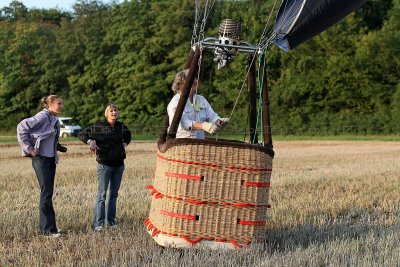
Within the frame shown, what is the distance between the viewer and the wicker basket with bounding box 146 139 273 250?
17.6 feet

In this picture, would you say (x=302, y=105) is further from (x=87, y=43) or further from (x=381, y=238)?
(x=381, y=238)

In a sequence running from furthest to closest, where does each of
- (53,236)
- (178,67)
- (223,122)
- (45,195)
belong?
(178,67)
(45,195)
(53,236)
(223,122)

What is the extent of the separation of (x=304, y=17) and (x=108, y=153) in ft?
9.30

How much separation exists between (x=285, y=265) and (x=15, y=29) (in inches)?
2183

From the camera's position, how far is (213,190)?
5.38 meters

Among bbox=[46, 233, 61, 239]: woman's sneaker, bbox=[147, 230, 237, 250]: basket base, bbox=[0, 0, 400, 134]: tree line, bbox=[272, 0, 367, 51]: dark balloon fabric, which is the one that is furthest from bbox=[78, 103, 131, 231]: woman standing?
bbox=[0, 0, 400, 134]: tree line

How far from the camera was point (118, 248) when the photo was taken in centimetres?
563

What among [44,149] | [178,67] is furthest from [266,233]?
[178,67]

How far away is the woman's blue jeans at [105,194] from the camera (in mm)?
6957

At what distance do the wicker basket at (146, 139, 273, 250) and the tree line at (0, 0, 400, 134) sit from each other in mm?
33134

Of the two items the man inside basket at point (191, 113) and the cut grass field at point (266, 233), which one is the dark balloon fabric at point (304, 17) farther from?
the cut grass field at point (266, 233)

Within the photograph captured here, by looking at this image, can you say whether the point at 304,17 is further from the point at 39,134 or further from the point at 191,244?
the point at 39,134

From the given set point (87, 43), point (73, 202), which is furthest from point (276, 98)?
point (73, 202)

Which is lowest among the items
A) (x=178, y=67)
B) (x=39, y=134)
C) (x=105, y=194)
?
(x=105, y=194)
